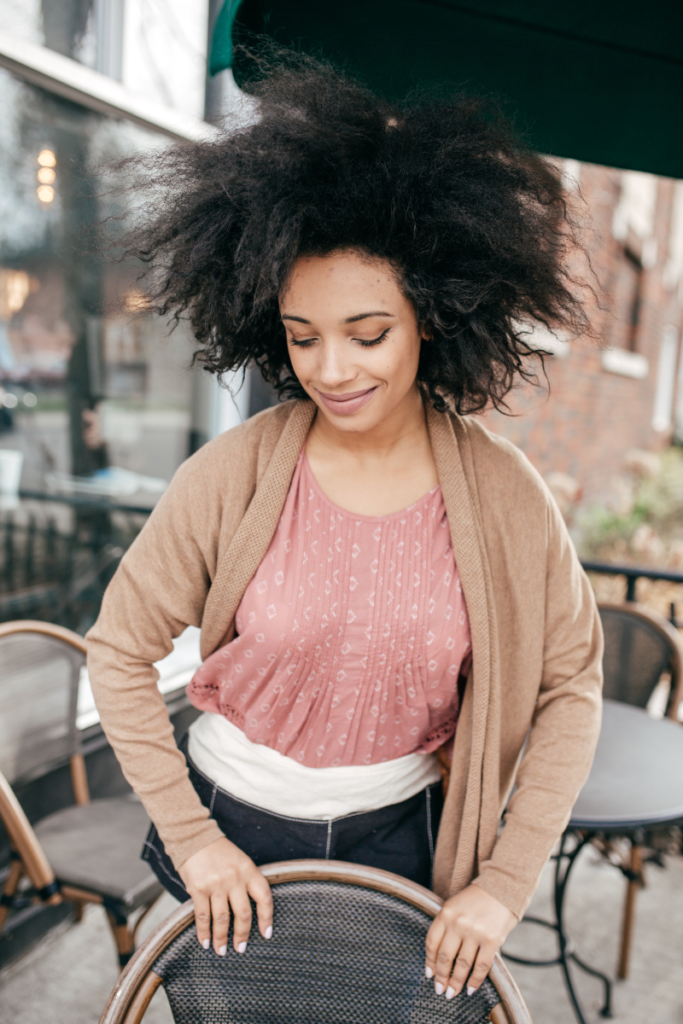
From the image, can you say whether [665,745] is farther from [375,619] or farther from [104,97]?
[104,97]

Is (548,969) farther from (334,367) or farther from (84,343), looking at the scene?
(84,343)

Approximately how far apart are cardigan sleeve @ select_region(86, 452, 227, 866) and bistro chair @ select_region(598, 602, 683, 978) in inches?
76.0

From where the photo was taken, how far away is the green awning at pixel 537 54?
1153mm

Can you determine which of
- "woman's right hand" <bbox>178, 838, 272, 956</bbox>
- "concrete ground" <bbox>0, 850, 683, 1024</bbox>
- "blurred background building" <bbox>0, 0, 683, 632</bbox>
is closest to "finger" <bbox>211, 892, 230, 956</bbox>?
"woman's right hand" <bbox>178, 838, 272, 956</bbox>

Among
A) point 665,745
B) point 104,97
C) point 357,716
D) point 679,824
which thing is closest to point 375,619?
point 357,716

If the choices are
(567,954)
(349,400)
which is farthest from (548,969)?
(349,400)

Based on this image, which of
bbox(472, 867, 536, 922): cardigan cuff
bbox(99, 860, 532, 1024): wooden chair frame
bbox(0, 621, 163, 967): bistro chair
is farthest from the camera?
bbox(0, 621, 163, 967): bistro chair

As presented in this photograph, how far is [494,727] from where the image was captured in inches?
47.0

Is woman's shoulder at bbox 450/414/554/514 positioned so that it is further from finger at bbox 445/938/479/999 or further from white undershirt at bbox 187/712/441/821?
finger at bbox 445/938/479/999

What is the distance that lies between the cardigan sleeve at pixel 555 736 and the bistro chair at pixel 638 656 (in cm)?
154

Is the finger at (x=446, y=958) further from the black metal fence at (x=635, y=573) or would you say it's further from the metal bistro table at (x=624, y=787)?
the black metal fence at (x=635, y=573)

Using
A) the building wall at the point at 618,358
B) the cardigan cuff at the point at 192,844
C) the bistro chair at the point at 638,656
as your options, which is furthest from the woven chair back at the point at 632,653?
the cardigan cuff at the point at 192,844

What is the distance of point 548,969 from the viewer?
7.97 ft

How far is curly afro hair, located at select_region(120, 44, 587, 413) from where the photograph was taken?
1034mm
